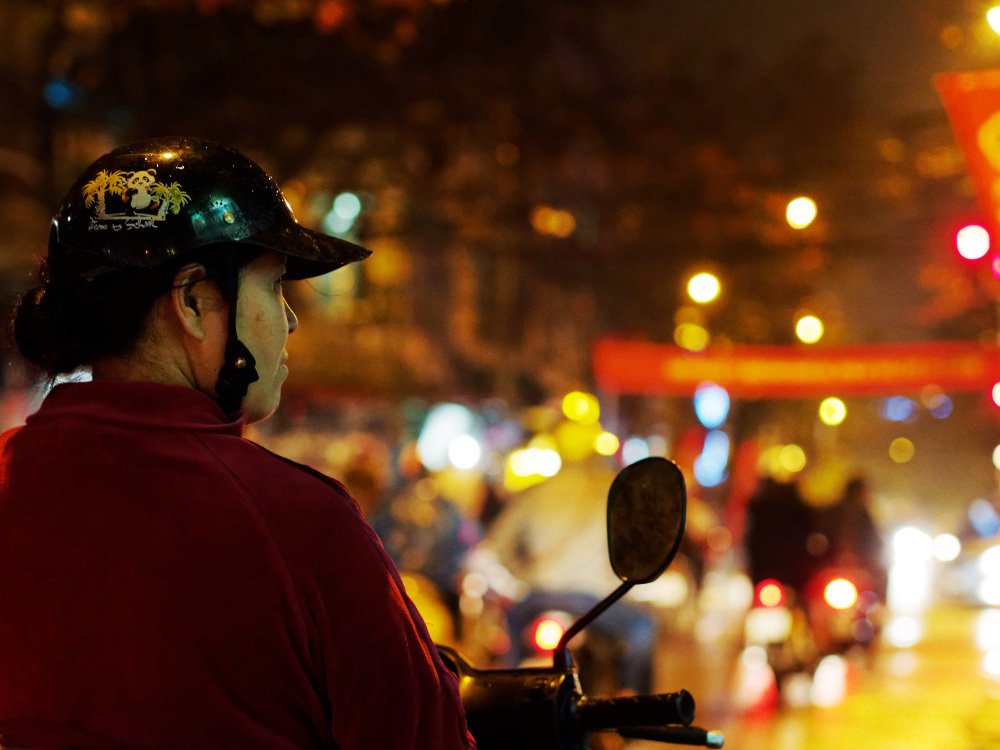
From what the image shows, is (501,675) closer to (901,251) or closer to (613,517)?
(613,517)

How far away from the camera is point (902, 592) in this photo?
2839cm

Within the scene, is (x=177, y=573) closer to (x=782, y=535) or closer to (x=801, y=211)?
(x=782, y=535)

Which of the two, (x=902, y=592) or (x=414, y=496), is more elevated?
(x=414, y=496)

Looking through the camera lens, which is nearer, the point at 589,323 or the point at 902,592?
the point at 902,592

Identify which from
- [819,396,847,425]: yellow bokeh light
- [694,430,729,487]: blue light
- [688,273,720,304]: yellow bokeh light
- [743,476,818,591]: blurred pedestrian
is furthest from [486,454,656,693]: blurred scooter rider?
[694,430,729,487]: blue light

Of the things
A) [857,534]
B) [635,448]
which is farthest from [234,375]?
[635,448]

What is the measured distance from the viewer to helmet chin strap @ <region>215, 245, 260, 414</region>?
2.06m

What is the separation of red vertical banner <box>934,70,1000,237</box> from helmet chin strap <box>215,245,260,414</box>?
8.15m

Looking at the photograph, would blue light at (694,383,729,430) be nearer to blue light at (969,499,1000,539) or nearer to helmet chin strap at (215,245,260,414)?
blue light at (969,499,1000,539)

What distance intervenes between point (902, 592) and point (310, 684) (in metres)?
28.5

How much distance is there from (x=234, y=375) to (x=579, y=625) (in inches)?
31.0

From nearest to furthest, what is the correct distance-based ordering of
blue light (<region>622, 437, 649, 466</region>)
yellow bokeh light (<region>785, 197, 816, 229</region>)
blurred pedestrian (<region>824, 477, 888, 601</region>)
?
blurred pedestrian (<region>824, 477, 888, 601</region>)
yellow bokeh light (<region>785, 197, 816, 229</region>)
blue light (<region>622, 437, 649, 466</region>)

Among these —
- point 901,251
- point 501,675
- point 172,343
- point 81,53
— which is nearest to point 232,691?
point 172,343

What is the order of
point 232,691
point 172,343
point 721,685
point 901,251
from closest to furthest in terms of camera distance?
point 232,691 → point 172,343 → point 721,685 → point 901,251
